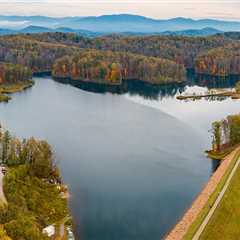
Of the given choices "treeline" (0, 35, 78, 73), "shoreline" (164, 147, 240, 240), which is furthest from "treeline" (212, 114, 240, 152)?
"treeline" (0, 35, 78, 73)

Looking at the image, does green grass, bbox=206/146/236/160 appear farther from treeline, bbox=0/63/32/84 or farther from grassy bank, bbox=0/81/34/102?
treeline, bbox=0/63/32/84

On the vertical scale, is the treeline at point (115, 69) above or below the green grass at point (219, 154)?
above

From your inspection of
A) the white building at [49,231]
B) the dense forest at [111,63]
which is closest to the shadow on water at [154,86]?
the dense forest at [111,63]

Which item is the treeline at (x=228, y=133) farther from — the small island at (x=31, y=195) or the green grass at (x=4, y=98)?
the green grass at (x=4, y=98)

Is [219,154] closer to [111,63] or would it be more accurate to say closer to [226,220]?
[226,220]

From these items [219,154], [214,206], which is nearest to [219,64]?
[219,154]
